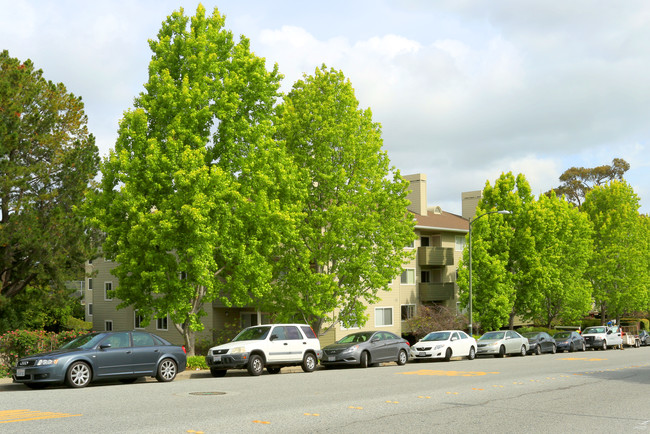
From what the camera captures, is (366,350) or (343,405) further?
(366,350)

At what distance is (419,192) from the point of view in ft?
168

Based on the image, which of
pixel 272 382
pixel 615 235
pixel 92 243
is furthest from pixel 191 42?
pixel 615 235

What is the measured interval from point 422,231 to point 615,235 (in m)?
17.6

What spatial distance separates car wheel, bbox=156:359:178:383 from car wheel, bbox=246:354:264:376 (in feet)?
9.35

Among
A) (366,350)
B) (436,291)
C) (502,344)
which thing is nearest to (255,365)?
(366,350)

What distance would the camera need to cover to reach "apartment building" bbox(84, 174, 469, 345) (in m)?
43.9

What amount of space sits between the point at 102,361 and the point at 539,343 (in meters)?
27.3

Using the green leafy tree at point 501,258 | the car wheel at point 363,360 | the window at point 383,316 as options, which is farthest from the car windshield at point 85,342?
the green leafy tree at point 501,258

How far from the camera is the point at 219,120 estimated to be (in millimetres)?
25859

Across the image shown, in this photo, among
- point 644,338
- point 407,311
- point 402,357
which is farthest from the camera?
point 644,338

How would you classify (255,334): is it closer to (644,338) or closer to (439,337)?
(439,337)

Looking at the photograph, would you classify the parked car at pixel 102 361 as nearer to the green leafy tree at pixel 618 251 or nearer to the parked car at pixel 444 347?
the parked car at pixel 444 347

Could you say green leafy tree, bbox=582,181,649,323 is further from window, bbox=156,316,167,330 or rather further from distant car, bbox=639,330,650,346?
window, bbox=156,316,167,330

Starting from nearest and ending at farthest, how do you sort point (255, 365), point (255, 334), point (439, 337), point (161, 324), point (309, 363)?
point (255, 365), point (255, 334), point (309, 363), point (439, 337), point (161, 324)
